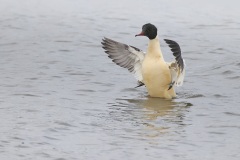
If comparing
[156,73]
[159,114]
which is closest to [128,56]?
[156,73]

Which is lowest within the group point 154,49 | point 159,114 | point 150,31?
point 159,114

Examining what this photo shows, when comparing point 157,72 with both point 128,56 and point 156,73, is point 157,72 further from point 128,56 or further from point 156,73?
point 128,56

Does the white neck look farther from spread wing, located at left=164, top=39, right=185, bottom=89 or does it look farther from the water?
the water

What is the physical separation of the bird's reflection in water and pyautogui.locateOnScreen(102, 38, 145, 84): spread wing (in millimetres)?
765

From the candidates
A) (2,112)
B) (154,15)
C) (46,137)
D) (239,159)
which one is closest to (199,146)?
(239,159)

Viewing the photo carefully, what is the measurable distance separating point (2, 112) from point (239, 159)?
3.79 meters

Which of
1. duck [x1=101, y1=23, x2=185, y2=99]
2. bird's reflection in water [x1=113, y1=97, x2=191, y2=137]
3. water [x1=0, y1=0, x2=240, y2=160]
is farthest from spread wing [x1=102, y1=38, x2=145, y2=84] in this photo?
bird's reflection in water [x1=113, y1=97, x2=191, y2=137]

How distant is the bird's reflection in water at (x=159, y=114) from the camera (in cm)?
1074

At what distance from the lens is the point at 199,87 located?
47.6 feet

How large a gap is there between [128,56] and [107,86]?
2.23ft

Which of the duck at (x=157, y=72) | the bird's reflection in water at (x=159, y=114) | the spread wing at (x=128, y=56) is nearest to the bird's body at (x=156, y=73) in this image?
the duck at (x=157, y=72)

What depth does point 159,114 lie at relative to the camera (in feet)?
39.4

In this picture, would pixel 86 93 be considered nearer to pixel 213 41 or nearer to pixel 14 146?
pixel 14 146

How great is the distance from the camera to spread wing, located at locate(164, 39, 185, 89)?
1263cm
